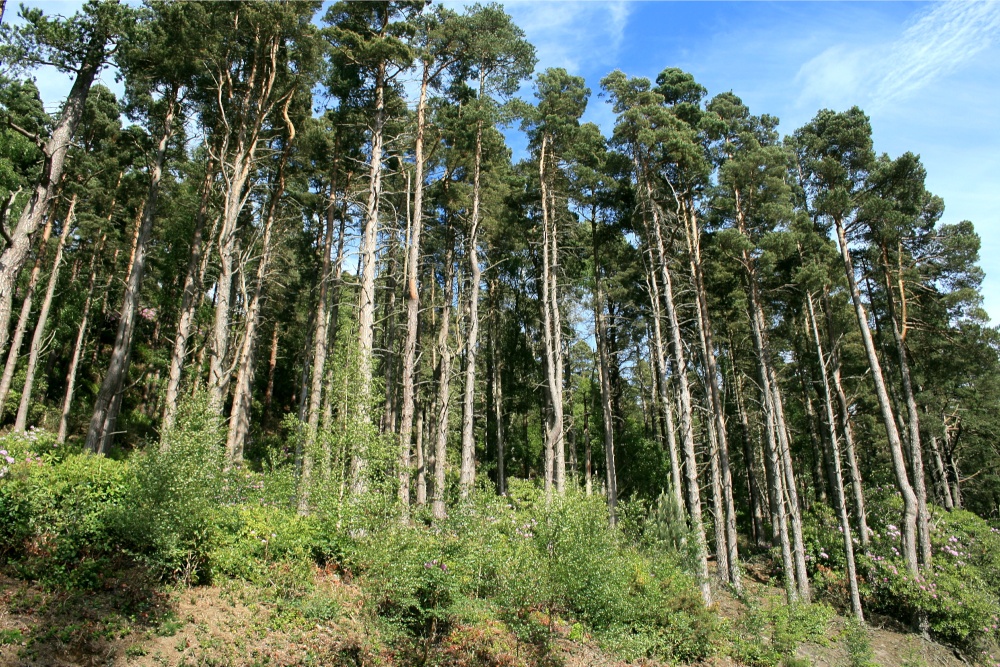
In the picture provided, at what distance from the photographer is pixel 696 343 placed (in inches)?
761

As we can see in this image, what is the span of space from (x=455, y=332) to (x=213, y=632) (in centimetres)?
1113

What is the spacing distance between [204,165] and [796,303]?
64.8 ft

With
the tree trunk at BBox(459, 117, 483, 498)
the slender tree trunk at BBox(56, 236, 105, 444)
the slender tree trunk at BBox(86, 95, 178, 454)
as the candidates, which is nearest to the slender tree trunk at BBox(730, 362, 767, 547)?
the tree trunk at BBox(459, 117, 483, 498)

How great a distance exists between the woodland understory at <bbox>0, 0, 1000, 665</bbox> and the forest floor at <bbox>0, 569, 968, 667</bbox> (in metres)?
0.12

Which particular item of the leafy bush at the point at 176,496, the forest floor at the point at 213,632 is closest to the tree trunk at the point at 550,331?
the forest floor at the point at 213,632

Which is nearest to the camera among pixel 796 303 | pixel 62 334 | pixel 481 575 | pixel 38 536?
pixel 38 536

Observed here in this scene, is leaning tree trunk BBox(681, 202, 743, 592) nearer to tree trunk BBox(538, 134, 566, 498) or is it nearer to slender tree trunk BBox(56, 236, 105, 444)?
tree trunk BBox(538, 134, 566, 498)

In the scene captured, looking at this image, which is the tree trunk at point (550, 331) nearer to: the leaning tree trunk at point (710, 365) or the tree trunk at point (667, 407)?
the tree trunk at point (667, 407)

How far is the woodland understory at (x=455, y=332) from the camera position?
8.21m

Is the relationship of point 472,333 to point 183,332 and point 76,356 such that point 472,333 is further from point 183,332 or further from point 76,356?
point 76,356

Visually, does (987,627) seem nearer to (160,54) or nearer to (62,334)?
(160,54)

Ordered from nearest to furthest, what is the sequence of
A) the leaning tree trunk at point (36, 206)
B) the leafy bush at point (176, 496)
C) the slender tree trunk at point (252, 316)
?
the leafy bush at point (176, 496), the leaning tree trunk at point (36, 206), the slender tree trunk at point (252, 316)

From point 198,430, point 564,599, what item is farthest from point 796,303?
point 198,430

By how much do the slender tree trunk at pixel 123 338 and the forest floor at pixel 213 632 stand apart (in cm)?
565
